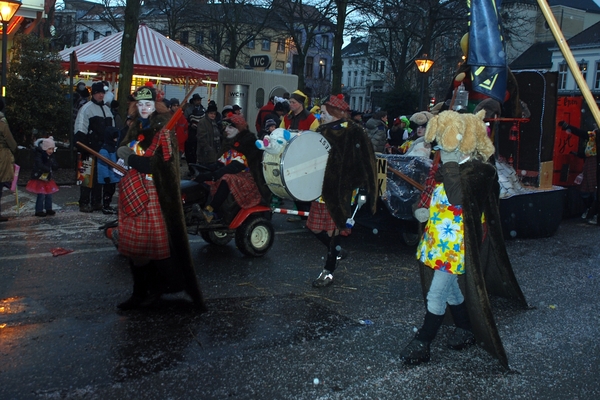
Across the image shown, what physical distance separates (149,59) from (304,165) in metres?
14.8

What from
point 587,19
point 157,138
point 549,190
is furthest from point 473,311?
point 587,19

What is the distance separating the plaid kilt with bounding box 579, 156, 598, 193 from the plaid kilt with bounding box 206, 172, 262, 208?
6.40 meters

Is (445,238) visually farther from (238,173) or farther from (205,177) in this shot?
(205,177)

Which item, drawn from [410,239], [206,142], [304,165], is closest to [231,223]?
[304,165]

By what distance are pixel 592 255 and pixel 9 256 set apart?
23.4 feet

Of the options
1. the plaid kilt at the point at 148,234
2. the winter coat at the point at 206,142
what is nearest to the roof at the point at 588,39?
the winter coat at the point at 206,142

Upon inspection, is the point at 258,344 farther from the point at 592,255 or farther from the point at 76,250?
the point at 592,255

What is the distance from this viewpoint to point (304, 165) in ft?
21.0

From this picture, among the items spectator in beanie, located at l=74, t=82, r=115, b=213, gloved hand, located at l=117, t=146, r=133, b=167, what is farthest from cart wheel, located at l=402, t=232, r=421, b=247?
spectator in beanie, located at l=74, t=82, r=115, b=213

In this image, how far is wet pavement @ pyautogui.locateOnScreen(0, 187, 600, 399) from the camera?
406 centimetres

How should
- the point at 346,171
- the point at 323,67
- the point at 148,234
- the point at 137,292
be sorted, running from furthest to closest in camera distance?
the point at 323,67, the point at 346,171, the point at 137,292, the point at 148,234

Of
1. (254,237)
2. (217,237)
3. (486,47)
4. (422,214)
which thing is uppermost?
(486,47)

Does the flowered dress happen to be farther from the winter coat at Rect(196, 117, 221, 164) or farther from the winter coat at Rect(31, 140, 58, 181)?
the winter coat at Rect(196, 117, 221, 164)

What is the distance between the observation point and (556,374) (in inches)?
176
